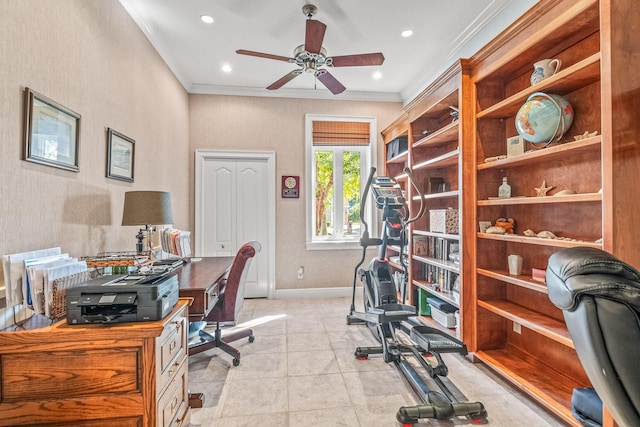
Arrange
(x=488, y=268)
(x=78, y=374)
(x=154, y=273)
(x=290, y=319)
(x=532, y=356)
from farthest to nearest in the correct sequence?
1. (x=290, y=319)
2. (x=488, y=268)
3. (x=532, y=356)
4. (x=154, y=273)
5. (x=78, y=374)

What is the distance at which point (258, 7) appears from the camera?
2584mm

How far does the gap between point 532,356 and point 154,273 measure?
8.73ft

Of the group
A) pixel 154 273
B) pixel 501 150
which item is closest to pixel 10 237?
pixel 154 273

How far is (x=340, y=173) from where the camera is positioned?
14.7 ft

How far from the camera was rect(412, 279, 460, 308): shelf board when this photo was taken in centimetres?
278

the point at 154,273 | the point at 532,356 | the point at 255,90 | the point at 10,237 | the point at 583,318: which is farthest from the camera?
the point at 255,90

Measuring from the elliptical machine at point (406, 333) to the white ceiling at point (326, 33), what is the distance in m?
1.45

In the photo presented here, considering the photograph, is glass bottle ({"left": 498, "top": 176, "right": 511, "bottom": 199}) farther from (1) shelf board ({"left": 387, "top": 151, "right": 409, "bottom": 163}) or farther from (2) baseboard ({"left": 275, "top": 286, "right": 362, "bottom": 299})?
(2) baseboard ({"left": 275, "top": 286, "right": 362, "bottom": 299})

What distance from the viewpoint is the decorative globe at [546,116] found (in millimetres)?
1819

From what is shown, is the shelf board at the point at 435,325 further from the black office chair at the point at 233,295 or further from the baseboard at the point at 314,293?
the black office chair at the point at 233,295

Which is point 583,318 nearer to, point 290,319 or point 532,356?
point 532,356

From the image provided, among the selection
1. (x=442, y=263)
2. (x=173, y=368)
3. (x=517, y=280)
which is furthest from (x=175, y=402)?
(x=442, y=263)

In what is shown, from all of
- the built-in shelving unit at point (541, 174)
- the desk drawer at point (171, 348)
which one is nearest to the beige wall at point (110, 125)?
the desk drawer at point (171, 348)

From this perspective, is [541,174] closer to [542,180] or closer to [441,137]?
[542,180]
